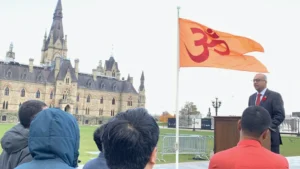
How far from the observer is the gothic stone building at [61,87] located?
209 feet

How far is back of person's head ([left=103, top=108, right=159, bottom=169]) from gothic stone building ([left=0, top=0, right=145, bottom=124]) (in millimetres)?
64784

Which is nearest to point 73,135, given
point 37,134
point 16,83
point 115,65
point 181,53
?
point 37,134

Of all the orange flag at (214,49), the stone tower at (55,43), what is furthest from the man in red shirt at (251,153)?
the stone tower at (55,43)

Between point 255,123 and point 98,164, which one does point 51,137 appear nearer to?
point 98,164

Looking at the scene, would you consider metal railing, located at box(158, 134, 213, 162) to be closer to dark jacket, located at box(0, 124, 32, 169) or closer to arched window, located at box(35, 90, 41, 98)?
dark jacket, located at box(0, 124, 32, 169)

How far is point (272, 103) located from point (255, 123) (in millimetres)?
2382

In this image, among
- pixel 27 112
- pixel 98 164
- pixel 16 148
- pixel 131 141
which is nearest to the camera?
pixel 131 141

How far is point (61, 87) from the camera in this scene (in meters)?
68.1

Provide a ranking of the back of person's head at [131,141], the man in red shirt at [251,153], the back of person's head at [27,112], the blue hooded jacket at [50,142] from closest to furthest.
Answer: the back of person's head at [131,141]
the blue hooded jacket at [50,142]
the man in red shirt at [251,153]
the back of person's head at [27,112]

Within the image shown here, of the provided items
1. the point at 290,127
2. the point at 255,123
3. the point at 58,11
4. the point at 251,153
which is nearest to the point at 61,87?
the point at 58,11

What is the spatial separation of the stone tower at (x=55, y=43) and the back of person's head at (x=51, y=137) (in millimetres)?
83717

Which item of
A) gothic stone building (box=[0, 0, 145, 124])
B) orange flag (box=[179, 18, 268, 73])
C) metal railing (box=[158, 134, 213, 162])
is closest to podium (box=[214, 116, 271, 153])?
orange flag (box=[179, 18, 268, 73])

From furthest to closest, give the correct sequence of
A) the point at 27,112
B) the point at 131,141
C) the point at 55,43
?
1. the point at 55,43
2. the point at 27,112
3. the point at 131,141

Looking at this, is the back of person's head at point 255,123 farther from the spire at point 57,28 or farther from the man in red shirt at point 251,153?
the spire at point 57,28
